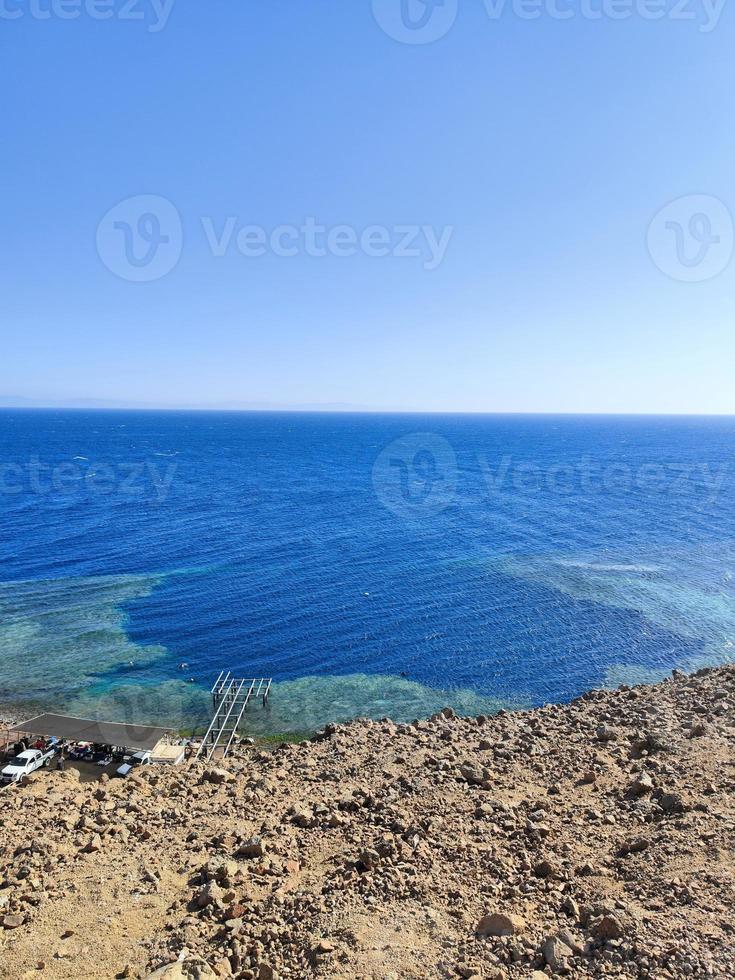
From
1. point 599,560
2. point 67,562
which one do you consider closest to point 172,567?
point 67,562

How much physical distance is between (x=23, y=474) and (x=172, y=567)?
2926 inches

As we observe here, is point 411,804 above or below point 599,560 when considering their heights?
above

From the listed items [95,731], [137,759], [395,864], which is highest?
[395,864]

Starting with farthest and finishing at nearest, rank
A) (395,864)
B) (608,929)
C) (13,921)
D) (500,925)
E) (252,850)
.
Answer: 1. (252,850)
2. (395,864)
3. (13,921)
4. (500,925)
5. (608,929)

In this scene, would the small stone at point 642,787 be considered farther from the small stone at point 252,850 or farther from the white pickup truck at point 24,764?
the white pickup truck at point 24,764

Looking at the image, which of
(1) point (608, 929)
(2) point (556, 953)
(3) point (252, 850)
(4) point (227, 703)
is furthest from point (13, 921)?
(4) point (227, 703)

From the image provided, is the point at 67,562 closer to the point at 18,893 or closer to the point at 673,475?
the point at 18,893

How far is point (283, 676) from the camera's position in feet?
110

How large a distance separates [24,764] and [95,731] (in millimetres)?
3100

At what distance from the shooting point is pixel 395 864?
11414 mm

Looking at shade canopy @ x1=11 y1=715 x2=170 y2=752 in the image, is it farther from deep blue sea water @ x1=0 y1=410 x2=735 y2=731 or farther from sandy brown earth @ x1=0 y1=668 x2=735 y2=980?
sandy brown earth @ x1=0 y1=668 x2=735 y2=980

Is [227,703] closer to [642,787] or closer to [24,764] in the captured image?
[24,764]

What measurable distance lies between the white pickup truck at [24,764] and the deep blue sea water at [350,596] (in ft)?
18.2

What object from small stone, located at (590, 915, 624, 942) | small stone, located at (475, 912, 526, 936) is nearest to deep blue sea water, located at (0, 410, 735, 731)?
small stone, located at (475, 912, 526, 936)
